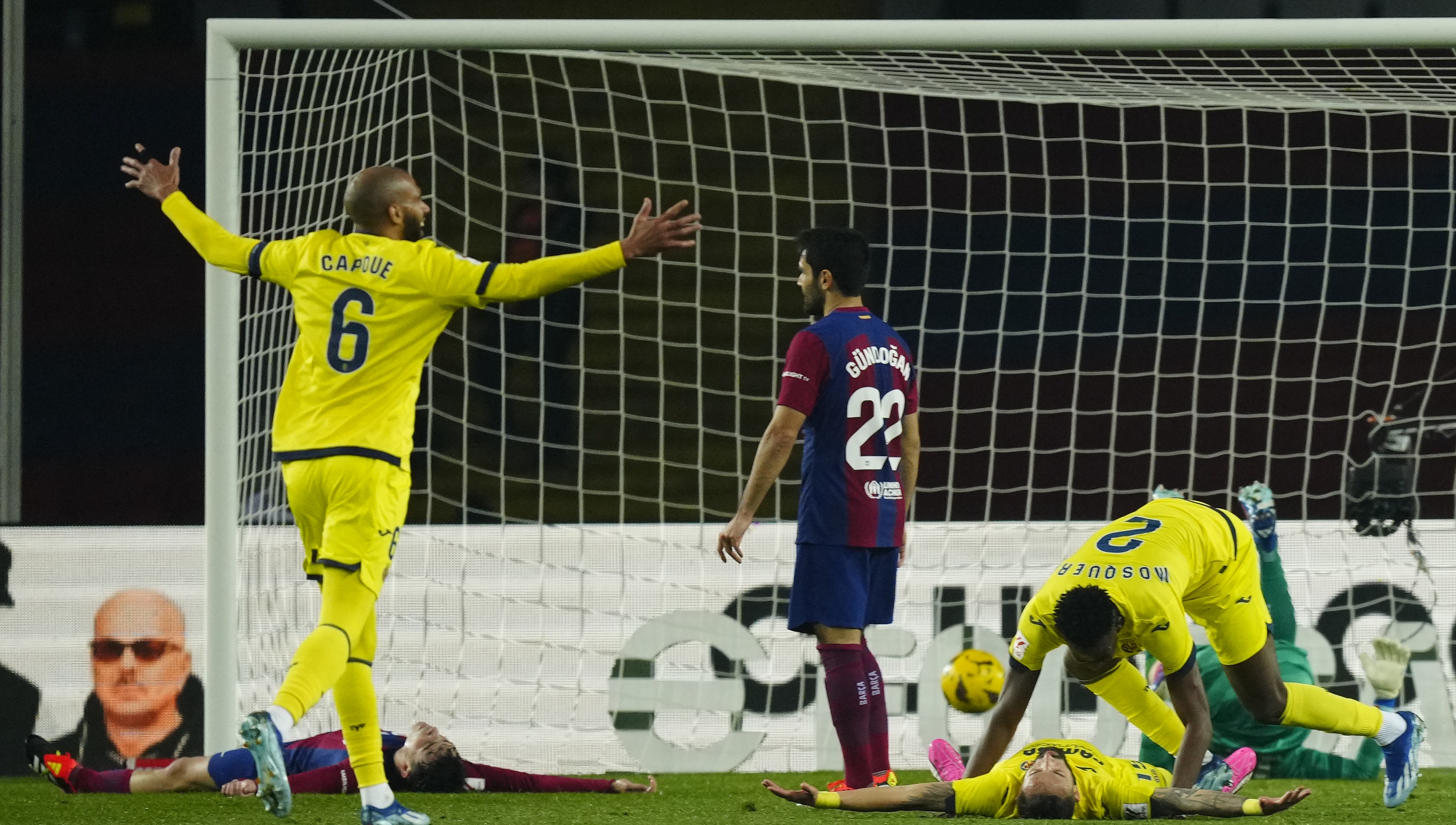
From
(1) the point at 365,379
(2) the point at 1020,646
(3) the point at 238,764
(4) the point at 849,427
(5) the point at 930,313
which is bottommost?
(3) the point at 238,764

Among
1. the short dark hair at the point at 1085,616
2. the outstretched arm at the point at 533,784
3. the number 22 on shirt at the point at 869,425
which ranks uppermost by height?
the number 22 on shirt at the point at 869,425

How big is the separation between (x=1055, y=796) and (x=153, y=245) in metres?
7.11

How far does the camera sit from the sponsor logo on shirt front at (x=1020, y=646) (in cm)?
452

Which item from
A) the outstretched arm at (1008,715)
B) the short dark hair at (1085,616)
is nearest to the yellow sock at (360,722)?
the outstretched arm at (1008,715)

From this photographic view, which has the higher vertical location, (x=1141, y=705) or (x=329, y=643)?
(x=329, y=643)

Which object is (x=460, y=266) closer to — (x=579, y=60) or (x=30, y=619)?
(x=30, y=619)

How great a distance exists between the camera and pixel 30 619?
6.75 meters

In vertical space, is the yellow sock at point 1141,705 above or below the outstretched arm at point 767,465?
below

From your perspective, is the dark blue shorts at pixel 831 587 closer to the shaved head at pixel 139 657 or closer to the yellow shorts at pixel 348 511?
the yellow shorts at pixel 348 511

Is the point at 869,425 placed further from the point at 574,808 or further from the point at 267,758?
the point at 267,758

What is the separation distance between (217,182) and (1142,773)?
3.54 metres

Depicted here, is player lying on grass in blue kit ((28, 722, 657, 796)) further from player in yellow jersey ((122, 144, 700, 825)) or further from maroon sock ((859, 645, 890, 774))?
player in yellow jersey ((122, 144, 700, 825))

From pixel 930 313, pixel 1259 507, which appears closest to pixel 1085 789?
pixel 1259 507

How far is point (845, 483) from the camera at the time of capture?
4.82 m
